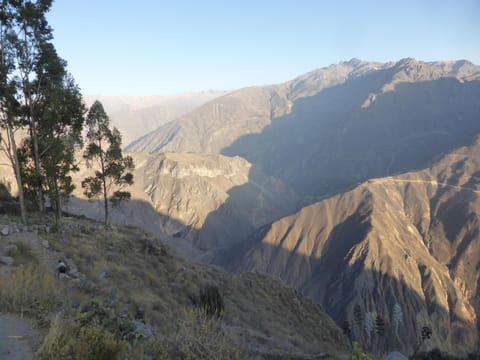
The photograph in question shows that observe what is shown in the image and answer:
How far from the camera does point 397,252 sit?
14538cm

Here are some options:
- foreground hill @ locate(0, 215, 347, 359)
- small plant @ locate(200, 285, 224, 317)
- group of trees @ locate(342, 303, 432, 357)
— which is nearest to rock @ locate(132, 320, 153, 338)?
foreground hill @ locate(0, 215, 347, 359)

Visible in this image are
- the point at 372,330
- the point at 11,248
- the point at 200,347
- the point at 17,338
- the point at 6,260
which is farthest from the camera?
the point at 372,330

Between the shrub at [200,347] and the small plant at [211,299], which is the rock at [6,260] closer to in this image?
the shrub at [200,347]

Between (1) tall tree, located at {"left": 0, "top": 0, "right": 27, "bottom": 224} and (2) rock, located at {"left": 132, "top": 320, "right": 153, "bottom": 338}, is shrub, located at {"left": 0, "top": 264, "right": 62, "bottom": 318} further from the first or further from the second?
(1) tall tree, located at {"left": 0, "top": 0, "right": 27, "bottom": 224}

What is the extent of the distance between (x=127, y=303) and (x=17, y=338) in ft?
29.8

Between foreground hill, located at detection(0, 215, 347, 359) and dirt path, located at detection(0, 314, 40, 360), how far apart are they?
327 millimetres

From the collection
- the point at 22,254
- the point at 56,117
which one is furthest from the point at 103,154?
the point at 22,254

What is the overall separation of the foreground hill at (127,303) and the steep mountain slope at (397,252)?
3439 inches

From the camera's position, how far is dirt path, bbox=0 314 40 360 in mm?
6730

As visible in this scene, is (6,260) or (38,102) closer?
(6,260)

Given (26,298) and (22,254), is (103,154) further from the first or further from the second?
(26,298)

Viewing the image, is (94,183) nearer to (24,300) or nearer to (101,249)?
(101,249)

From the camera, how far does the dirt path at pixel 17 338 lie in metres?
6.73

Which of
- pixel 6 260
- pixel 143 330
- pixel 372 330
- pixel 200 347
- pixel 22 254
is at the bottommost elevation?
pixel 372 330
